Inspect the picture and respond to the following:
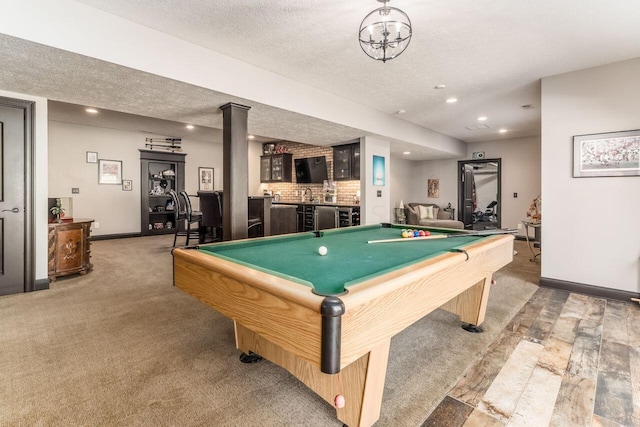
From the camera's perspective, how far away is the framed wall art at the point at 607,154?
10.4 ft

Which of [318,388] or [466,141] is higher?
[466,141]

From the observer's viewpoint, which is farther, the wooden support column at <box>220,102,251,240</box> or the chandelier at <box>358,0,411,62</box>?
the wooden support column at <box>220,102,251,240</box>

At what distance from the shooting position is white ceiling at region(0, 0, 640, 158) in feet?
7.77

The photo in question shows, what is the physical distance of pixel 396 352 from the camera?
7.01 ft

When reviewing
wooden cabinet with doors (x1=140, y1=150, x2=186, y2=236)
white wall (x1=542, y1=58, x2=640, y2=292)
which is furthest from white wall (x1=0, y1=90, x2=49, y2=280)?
white wall (x1=542, y1=58, x2=640, y2=292)

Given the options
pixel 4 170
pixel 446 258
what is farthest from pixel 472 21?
pixel 4 170

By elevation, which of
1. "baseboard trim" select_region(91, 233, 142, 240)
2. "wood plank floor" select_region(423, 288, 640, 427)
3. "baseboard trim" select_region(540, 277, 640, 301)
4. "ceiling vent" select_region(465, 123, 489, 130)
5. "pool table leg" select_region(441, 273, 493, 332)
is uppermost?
"ceiling vent" select_region(465, 123, 489, 130)

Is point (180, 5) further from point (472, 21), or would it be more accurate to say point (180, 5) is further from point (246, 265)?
point (472, 21)

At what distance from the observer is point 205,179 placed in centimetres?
862

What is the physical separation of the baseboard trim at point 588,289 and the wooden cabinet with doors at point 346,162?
12.1 feet

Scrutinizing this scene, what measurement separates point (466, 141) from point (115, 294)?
8.43m

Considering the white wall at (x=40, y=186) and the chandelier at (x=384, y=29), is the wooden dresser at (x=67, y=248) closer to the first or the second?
the white wall at (x=40, y=186)

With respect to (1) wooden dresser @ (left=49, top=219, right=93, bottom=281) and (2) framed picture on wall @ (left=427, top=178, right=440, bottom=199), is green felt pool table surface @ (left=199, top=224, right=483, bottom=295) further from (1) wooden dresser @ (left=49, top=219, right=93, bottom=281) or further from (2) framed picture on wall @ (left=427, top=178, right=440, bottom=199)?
(2) framed picture on wall @ (left=427, top=178, right=440, bottom=199)

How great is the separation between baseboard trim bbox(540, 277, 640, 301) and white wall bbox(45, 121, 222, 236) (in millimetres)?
8488
